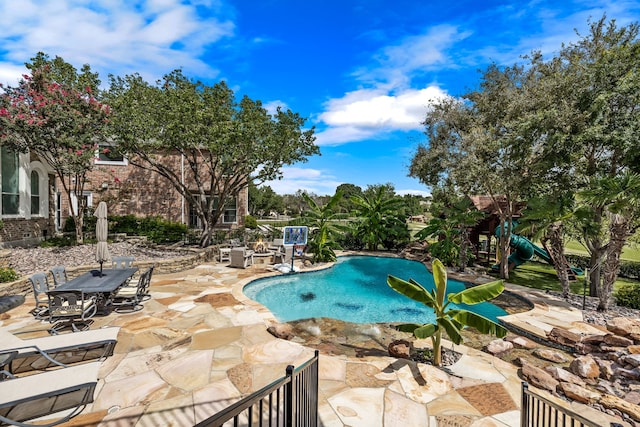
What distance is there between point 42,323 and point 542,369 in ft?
36.8

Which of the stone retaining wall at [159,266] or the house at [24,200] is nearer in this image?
the stone retaining wall at [159,266]

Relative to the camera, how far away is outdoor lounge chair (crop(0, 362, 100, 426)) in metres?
3.45

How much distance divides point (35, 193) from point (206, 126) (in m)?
10.3

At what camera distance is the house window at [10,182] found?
13188mm

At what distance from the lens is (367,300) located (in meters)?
11.0

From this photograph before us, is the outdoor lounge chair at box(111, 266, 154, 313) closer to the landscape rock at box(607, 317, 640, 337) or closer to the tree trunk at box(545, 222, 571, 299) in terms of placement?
the landscape rock at box(607, 317, 640, 337)

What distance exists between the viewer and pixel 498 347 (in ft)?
21.4

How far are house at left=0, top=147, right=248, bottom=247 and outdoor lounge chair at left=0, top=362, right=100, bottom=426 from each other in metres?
13.0

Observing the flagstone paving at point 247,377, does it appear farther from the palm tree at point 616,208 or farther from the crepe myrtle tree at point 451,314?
the palm tree at point 616,208

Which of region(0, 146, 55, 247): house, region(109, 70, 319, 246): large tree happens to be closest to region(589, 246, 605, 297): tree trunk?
region(109, 70, 319, 246): large tree

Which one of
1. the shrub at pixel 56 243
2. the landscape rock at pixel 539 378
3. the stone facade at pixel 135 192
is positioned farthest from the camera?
the stone facade at pixel 135 192

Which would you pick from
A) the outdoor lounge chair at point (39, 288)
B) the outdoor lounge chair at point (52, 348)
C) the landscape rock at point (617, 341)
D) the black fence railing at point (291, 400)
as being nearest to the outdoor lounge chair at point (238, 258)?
the outdoor lounge chair at point (39, 288)

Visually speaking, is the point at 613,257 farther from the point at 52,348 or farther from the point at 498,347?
the point at 52,348

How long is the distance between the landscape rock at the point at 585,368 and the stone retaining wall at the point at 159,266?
13.5 meters
